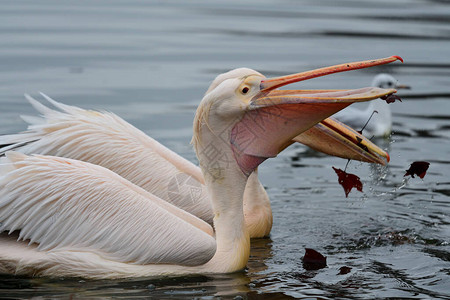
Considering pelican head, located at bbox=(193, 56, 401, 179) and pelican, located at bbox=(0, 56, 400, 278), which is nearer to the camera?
pelican head, located at bbox=(193, 56, 401, 179)

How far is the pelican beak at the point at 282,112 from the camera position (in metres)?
3.84

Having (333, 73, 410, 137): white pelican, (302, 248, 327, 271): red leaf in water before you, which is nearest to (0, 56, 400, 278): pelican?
(302, 248, 327, 271): red leaf in water

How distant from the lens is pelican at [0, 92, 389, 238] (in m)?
4.84

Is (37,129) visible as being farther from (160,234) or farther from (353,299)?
(353,299)

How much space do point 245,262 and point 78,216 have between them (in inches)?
34.4

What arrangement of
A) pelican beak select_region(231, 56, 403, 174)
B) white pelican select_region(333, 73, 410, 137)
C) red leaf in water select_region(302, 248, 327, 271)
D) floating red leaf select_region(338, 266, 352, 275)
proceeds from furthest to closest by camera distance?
white pelican select_region(333, 73, 410, 137), red leaf in water select_region(302, 248, 327, 271), floating red leaf select_region(338, 266, 352, 275), pelican beak select_region(231, 56, 403, 174)

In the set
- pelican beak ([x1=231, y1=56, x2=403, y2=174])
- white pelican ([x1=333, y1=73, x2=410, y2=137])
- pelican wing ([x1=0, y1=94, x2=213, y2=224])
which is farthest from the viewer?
white pelican ([x1=333, y1=73, x2=410, y2=137])

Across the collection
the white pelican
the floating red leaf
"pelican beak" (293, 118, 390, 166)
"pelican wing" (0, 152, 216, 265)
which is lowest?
the floating red leaf

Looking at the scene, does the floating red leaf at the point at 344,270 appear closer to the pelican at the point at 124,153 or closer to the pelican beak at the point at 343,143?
the pelican beak at the point at 343,143

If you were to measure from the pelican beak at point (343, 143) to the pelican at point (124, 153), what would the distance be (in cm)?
80

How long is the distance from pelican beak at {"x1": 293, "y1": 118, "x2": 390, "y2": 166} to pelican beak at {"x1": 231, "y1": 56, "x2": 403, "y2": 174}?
9.4 inches

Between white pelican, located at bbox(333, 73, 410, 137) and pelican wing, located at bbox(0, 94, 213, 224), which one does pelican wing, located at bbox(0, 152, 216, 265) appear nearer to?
pelican wing, located at bbox(0, 94, 213, 224)

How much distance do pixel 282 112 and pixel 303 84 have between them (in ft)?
15.9

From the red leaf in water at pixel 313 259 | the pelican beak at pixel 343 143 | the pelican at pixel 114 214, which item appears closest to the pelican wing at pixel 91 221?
the pelican at pixel 114 214
